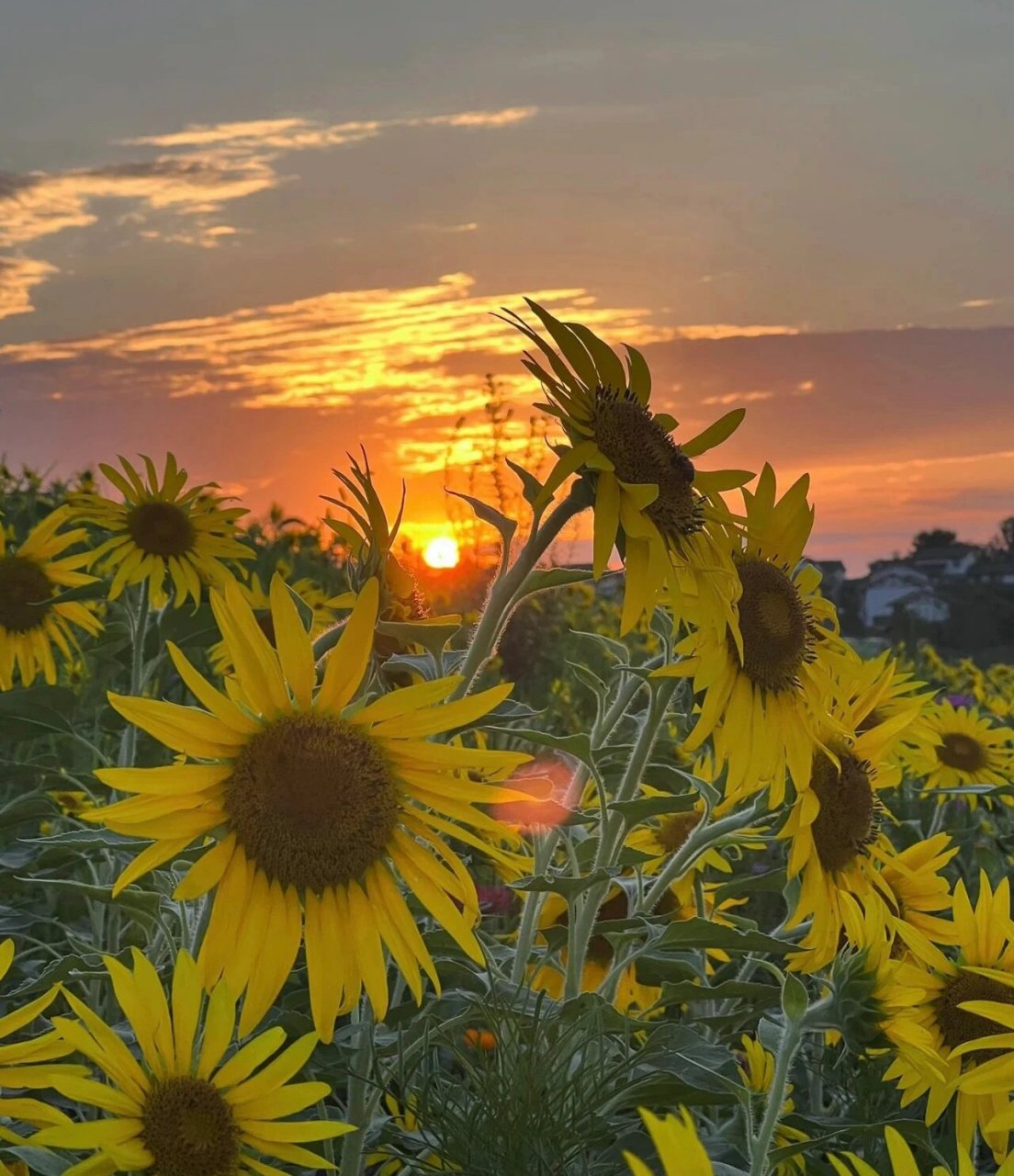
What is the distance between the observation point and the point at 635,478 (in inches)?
73.0

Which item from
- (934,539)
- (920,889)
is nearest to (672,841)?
(920,889)

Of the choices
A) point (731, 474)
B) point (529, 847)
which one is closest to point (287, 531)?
point (529, 847)

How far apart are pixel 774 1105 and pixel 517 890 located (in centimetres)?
46

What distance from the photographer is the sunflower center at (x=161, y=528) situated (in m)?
3.87

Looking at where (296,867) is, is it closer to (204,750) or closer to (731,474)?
(204,750)

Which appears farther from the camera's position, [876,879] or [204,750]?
[876,879]

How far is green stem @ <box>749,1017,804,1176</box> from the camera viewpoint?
1.51 metres

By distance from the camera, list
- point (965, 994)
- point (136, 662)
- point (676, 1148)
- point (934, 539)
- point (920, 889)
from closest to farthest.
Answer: point (676, 1148) → point (965, 994) → point (920, 889) → point (136, 662) → point (934, 539)

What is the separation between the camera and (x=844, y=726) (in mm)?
2184

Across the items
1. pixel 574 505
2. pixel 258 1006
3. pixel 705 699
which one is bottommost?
pixel 258 1006

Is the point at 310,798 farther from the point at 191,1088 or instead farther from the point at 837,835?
the point at 837,835

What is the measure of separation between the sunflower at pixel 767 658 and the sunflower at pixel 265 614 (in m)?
0.59

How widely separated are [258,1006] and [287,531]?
759 cm

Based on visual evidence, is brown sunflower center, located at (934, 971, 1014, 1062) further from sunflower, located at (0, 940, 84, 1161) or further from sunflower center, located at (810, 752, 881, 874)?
sunflower, located at (0, 940, 84, 1161)
